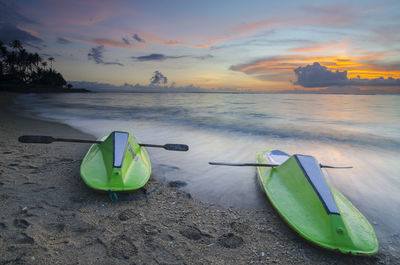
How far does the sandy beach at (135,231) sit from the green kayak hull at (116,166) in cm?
→ 29

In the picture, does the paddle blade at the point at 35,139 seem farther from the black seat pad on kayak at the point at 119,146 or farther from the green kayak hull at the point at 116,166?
the black seat pad on kayak at the point at 119,146

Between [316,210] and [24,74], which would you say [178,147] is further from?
[24,74]

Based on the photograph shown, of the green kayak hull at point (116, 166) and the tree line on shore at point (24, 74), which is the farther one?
the tree line on shore at point (24, 74)

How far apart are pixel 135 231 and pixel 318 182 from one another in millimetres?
2861

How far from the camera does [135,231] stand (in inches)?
113

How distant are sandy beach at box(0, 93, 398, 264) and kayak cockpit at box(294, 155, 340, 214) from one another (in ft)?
1.91

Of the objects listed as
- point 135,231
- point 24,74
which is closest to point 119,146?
point 135,231

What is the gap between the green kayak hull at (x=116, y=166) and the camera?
3.55 metres

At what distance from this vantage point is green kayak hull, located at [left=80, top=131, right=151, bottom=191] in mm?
3552

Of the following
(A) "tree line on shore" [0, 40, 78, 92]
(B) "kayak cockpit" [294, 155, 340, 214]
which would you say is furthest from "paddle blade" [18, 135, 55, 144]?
(A) "tree line on shore" [0, 40, 78, 92]

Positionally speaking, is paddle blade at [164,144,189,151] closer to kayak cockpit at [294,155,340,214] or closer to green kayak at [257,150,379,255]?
green kayak at [257,150,379,255]

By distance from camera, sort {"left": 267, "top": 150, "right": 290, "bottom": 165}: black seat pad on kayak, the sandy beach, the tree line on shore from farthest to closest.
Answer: the tree line on shore
{"left": 267, "top": 150, "right": 290, "bottom": 165}: black seat pad on kayak
the sandy beach

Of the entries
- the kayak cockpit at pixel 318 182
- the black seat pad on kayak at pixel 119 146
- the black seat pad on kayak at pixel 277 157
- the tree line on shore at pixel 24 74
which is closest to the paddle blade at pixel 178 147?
the black seat pad on kayak at pixel 119 146

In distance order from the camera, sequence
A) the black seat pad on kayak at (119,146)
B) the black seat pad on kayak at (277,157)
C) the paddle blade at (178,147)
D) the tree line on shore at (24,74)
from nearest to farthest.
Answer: the black seat pad on kayak at (119,146) < the paddle blade at (178,147) < the black seat pad on kayak at (277,157) < the tree line on shore at (24,74)
